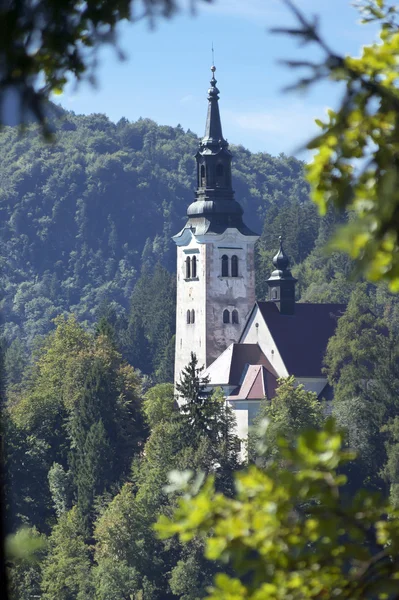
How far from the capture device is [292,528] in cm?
565

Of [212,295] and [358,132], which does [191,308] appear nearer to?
[212,295]

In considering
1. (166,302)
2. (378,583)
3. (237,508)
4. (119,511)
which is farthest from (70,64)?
(166,302)

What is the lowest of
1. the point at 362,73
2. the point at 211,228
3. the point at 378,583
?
the point at 378,583

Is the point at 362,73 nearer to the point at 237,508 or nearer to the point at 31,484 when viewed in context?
the point at 237,508

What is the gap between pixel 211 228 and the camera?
68.6 m

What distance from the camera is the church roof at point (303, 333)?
62188 mm

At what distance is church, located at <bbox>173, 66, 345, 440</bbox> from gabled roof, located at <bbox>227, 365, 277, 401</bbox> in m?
0.05

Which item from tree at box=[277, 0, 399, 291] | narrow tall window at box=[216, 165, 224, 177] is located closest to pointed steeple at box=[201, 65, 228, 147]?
narrow tall window at box=[216, 165, 224, 177]

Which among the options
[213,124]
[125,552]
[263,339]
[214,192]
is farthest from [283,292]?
[125,552]

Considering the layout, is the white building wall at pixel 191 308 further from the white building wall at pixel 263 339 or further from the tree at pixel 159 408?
the white building wall at pixel 263 339

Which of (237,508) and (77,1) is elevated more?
(77,1)

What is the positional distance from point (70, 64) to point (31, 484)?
57.2 metres

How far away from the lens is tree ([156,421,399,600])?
5508mm

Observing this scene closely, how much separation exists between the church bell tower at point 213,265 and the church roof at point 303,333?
4.03 meters
